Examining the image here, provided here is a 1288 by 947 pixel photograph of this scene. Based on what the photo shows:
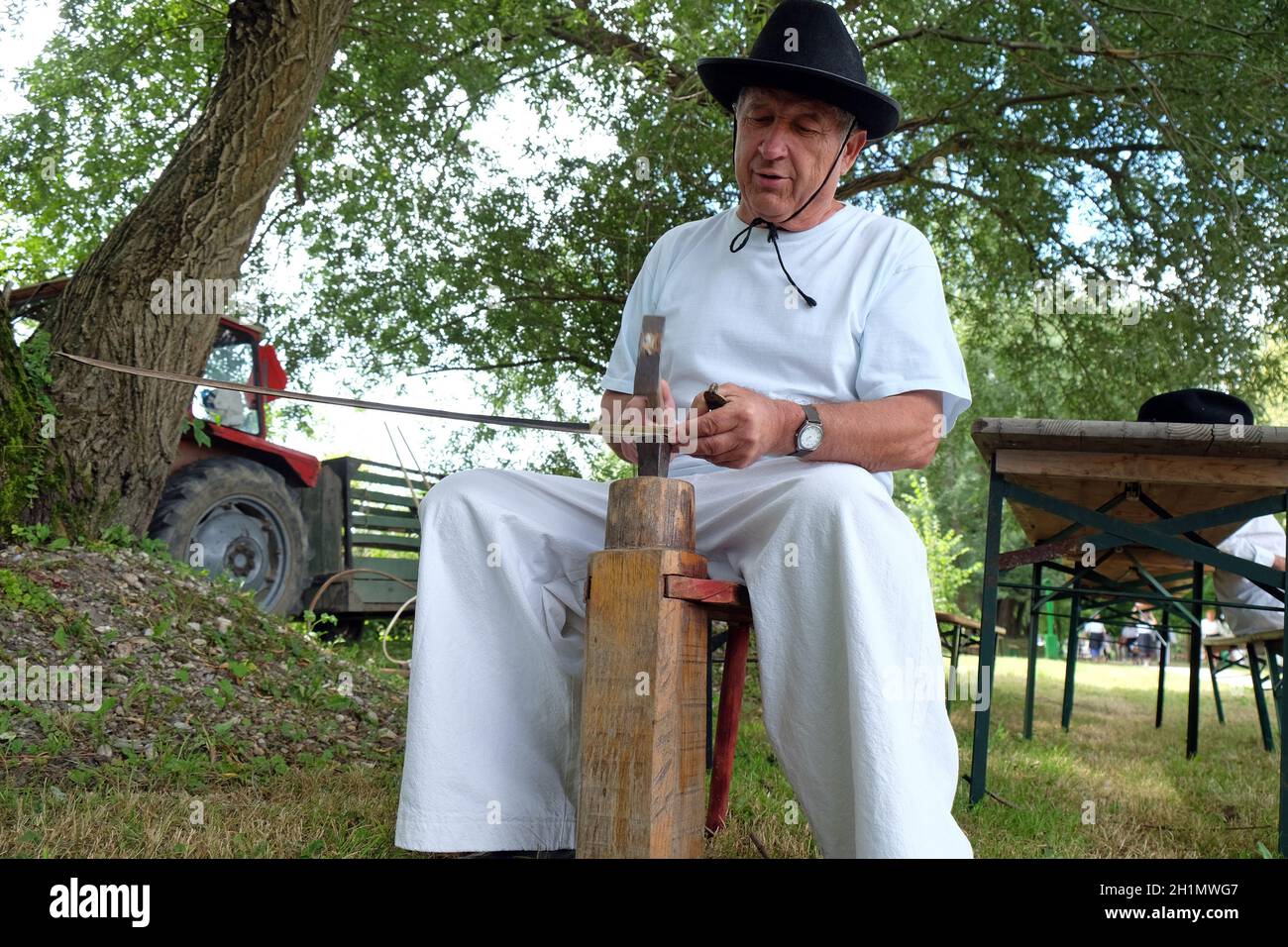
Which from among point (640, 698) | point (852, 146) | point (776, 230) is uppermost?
point (852, 146)

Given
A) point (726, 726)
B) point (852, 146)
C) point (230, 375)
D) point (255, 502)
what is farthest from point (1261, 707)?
point (230, 375)

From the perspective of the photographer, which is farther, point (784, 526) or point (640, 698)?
point (784, 526)

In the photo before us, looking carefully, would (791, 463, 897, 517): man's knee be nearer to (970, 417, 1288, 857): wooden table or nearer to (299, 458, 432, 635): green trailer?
(970, 417, 1288, 857): wooden table

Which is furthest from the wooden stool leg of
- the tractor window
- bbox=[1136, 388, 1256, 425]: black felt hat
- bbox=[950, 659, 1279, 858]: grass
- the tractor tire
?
the tractor window

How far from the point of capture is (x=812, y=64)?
2.01 meters

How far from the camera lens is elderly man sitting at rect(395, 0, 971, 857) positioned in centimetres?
160

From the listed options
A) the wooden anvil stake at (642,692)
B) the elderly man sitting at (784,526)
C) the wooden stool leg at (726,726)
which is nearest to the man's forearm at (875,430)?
the elderly man sitting at (784,526)

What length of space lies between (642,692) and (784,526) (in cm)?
37

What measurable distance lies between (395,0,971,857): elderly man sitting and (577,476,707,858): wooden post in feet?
0.50

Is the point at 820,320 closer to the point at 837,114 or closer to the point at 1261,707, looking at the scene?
the point at 837,114

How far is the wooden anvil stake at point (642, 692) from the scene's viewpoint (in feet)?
5.02

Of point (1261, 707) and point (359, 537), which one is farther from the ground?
point (359, 537)

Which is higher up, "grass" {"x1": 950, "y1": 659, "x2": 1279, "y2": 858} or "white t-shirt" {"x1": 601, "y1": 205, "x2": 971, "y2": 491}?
"white t-shirt" {"x1": 601, "y1": 205, "x2": 971, "y2": 491}
